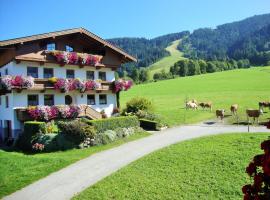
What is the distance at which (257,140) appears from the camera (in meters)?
20.7

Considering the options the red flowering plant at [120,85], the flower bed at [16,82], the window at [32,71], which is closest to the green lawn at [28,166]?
the flower bed at [16,82]

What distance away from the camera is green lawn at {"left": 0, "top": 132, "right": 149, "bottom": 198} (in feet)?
57.1

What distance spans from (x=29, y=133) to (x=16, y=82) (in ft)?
17.1

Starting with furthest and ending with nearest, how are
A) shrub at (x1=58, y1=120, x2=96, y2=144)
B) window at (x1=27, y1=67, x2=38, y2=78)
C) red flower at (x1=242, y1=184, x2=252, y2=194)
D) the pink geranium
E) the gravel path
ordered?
the pink geranium → window at (x1=27, y1=67, x2=38, y2=78) → shrub at (x1=58, y1=120, x2=96, y2=144) → the gravel path → red flower at (x1=242, y1=184, x2=252, y2=194)

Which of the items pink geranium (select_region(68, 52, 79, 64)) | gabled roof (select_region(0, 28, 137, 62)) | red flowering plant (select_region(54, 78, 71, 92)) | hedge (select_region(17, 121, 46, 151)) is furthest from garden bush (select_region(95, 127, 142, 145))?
gabled roof (select_region(0, 28, 137, 62))

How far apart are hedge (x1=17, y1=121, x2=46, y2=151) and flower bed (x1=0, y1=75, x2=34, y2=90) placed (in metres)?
3.92

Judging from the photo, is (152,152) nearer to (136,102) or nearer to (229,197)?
(229,197)

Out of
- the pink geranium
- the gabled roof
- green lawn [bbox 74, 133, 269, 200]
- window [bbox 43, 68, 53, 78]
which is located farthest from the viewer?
the pink geranium

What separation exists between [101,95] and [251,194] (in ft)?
112

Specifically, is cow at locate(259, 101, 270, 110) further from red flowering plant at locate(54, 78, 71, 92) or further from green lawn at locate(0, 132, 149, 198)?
red flowering plant at locate(54, 78, 71, 92)

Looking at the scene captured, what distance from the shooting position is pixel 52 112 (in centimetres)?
3222

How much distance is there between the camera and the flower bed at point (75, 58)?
34031 mm

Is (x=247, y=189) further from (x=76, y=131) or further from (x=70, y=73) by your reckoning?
(x=70, y=73)

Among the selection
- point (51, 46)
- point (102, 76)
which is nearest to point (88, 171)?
point (51, 46)
